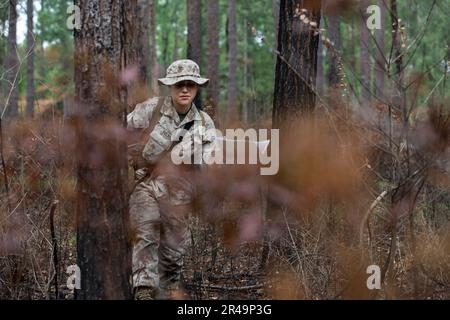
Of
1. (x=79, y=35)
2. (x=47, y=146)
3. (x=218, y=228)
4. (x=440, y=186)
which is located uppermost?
(x=79, y=35)

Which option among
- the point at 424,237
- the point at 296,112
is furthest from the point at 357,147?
the point at 424,237

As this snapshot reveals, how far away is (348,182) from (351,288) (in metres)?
1.08

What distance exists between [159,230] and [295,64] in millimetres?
1692

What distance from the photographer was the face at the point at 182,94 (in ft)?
13.1

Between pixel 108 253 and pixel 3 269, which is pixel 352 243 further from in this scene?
pixel 3 269

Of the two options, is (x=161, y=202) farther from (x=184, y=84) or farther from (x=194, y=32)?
(x=194, y=32)

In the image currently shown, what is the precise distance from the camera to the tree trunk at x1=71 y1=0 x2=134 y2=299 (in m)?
3.08

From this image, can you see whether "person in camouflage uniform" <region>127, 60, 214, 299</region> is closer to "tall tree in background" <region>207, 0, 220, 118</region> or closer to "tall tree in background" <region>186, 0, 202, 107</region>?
"tall tree in background" <region>186, 0, 202, 107</region>

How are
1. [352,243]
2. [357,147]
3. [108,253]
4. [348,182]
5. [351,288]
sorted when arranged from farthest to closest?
[357,147]
[348,182]
[352,243]
[351,288]
[108,253]

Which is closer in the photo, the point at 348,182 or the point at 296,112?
the point at 348,182

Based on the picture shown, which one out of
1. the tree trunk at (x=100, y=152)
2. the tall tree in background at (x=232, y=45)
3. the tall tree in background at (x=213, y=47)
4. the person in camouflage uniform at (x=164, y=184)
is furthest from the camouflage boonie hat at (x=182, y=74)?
the tall tree in background at (x=232, y=45)

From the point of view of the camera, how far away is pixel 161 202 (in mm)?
4074

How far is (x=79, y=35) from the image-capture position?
3133mm

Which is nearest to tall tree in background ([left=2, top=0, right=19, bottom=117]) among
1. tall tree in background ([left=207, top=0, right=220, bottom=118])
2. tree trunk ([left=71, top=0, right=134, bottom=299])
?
tree trunk ([left=71, top=0, right=134, bottom=299])
